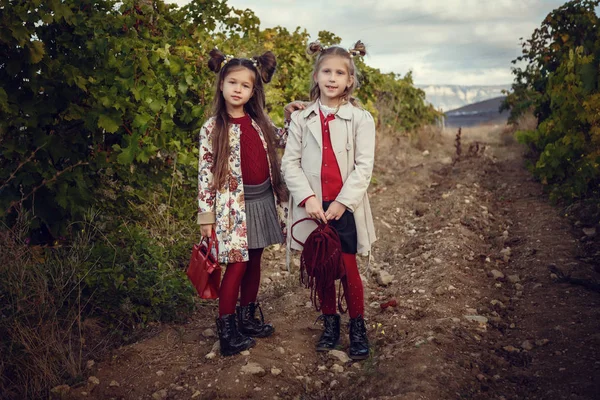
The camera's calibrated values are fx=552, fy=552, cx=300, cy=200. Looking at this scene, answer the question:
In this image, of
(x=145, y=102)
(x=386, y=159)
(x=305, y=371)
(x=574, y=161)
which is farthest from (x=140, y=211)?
(x=386, y=159)

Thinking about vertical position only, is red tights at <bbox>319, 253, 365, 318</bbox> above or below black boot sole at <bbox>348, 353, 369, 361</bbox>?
above

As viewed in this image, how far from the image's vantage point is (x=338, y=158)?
10.6 feet

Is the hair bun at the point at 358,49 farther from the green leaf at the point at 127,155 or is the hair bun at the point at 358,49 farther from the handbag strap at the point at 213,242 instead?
the green leaf at the point at 127,155

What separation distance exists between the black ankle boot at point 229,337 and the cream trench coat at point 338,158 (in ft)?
2.17

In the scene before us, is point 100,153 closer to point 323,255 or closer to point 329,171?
point 329,171

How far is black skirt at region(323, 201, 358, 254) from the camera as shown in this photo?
326 cm

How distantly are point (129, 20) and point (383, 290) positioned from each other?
2893 mm

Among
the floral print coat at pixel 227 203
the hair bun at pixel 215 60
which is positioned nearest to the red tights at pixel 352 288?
the floral print coat at pixel 227 203

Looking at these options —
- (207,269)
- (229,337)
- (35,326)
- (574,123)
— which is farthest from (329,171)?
(574,123)

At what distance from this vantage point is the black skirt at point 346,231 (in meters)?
3.26

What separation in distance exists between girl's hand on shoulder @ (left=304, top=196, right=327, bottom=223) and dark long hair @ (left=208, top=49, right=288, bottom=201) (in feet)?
1.28

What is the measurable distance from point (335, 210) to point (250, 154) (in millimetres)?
Result: 640

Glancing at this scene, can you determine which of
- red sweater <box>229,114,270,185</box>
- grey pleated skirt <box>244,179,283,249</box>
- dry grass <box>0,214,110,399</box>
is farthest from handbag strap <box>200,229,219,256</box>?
dry grass <box>0,214,110,399</box>

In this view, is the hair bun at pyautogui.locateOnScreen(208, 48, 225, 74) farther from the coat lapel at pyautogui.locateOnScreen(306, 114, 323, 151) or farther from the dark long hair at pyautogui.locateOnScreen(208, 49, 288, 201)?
the coat lapel at pyautogui.locateOnScreen(306, 114, 323, 151)
